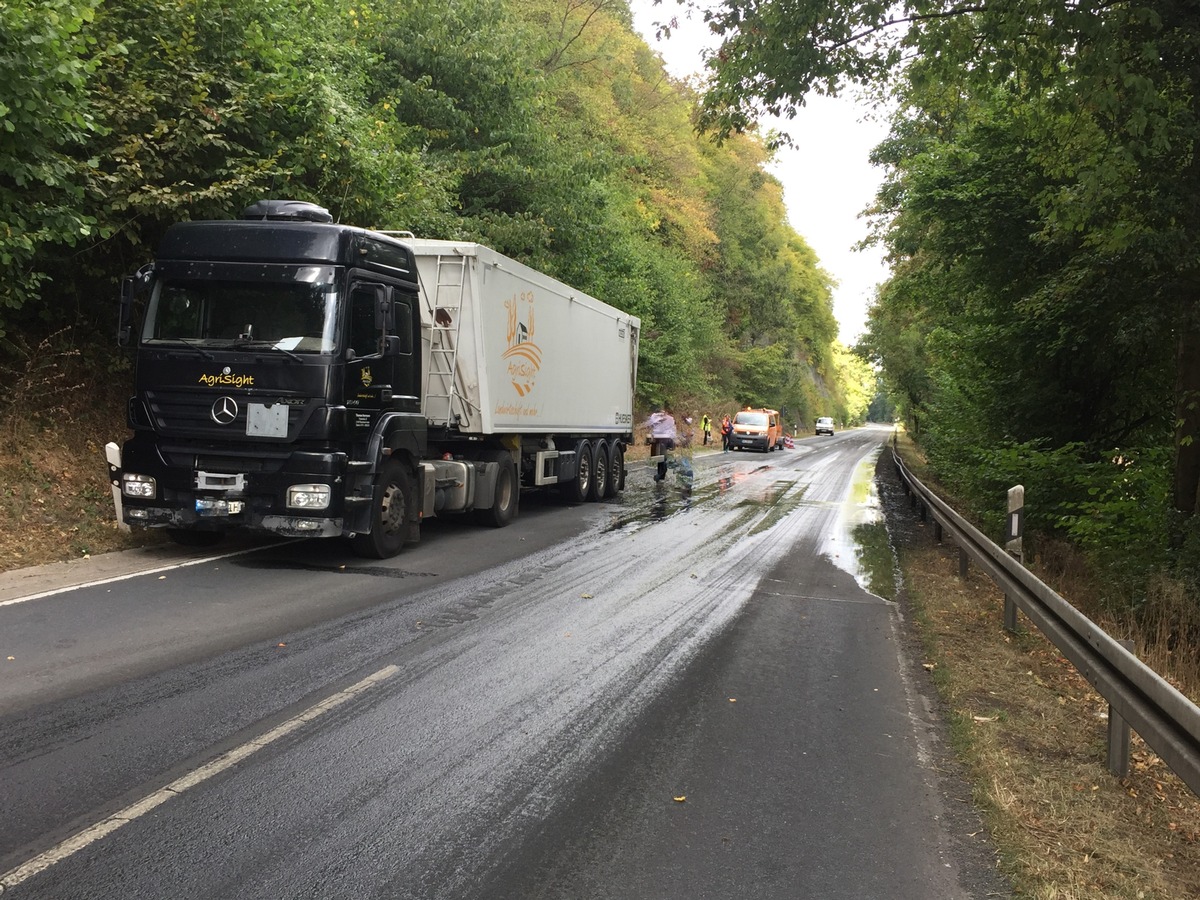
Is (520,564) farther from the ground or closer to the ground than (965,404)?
closer to the ground

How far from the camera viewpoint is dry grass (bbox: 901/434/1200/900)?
3.42 metres

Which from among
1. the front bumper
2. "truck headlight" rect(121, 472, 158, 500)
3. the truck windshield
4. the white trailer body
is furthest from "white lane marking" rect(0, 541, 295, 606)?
the white trailer body

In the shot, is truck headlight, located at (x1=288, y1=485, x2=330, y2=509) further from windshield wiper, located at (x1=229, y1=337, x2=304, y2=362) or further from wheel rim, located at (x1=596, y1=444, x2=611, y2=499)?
wheel rim, located at (x1=596, y1=444, x2=611, y2=499)

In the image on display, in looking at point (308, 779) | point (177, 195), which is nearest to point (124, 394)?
point (177, 195)

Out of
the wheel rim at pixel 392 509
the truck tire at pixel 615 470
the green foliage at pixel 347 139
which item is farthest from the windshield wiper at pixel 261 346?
the truck tire at pixel 615 470

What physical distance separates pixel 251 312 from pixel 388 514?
2.50 m

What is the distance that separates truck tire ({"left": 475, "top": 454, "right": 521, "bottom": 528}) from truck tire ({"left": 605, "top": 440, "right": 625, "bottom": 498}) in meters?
4.68

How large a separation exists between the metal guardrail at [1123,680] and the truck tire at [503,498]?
7.05 m

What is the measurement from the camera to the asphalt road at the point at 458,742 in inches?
130

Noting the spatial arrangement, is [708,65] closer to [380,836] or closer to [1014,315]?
[1014,315]

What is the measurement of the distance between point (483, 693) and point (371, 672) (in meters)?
0.79

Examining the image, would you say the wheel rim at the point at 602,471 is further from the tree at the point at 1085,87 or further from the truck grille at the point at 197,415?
the truck grille at the point at 197,415

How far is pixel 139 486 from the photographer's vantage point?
8.62 metres

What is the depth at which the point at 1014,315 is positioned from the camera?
13102mm
